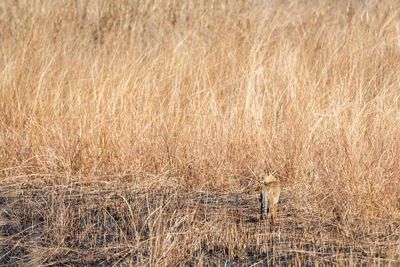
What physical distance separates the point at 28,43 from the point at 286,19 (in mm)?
2632

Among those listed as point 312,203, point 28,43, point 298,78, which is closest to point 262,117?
point 298,78

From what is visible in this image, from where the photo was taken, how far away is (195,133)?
160 inches

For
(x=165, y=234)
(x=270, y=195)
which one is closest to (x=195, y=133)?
(x=270, y=195)

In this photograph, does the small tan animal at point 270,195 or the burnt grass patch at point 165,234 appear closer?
the burnt grass patch at point 165,234

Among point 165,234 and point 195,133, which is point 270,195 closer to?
point 165,234

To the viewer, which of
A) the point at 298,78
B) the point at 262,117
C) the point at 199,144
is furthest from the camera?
the point at 298,78

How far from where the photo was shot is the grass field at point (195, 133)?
8.98 ft

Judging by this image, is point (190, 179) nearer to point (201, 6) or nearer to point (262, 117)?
point (262, 117)

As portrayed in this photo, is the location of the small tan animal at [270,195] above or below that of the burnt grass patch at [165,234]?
above

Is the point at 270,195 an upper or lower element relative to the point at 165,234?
upper

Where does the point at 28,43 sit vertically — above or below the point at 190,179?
above

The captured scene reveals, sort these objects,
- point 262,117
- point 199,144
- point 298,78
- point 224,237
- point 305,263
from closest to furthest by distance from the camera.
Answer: point 305,263
point 224,237
point 199,144
point 262,117
point 298,78

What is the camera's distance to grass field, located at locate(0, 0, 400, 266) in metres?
2.74

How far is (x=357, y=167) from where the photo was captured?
125 inches
